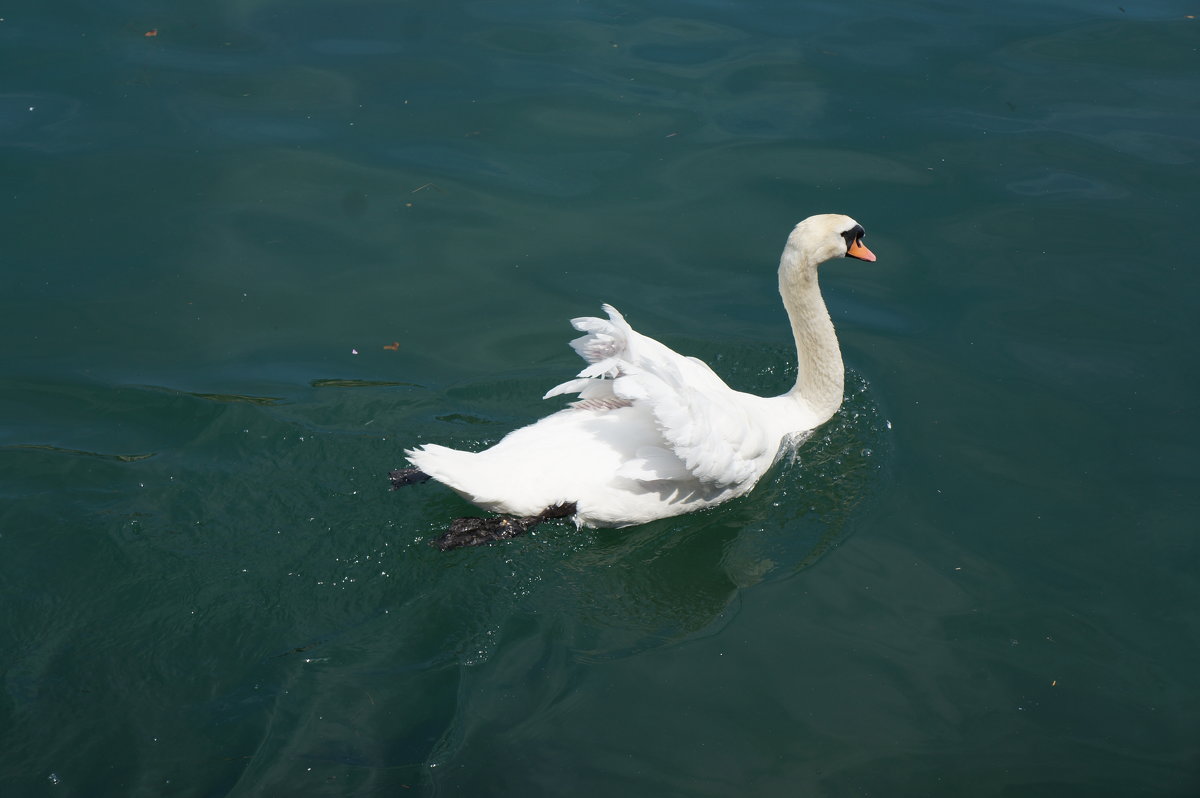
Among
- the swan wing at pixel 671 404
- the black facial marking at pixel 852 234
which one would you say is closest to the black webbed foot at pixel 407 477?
the swan wing at pixel 671 404

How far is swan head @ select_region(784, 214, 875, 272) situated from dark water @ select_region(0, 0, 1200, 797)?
122 centimetres

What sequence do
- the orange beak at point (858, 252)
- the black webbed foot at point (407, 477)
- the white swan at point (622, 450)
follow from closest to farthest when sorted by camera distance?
the white swan at point (622, 450), the black webbed foot at point (407, 477), the orange beak at point (858, 252)

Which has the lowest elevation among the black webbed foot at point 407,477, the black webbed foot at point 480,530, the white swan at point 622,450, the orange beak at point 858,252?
the black webbed foot at point 480,530

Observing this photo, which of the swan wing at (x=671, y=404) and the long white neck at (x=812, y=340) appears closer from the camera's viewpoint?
the swan wing at (x=671, y=404)

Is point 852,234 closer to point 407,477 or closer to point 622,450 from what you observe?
point 622,450

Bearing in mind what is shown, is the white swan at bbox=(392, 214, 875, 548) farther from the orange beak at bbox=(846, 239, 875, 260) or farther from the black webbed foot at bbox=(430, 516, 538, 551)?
the orange beak at bbox=(846, 239, 875, 260)

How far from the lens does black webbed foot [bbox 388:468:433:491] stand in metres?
6.51

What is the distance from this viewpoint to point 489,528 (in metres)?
6.23

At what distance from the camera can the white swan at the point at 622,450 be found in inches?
240

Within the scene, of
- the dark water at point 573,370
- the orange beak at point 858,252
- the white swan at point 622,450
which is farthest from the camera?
the orange beak at point 858,252

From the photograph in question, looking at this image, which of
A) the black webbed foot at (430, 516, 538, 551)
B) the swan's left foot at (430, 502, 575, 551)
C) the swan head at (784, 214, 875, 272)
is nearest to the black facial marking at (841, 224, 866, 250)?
the swan head at (784, 214, 875, 272)

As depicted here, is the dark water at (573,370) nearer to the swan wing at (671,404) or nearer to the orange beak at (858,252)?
the swan wing at (671,404)

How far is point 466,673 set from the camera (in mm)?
5555

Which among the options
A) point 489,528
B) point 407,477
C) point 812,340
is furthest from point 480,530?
point 812,340
